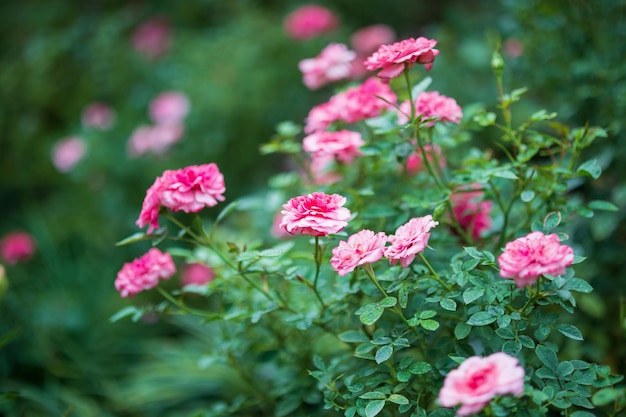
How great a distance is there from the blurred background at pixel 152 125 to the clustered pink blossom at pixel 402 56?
69 centimetres

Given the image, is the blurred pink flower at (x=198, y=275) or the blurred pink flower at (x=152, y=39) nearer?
the blurred pink flower at (x=198, y=275)

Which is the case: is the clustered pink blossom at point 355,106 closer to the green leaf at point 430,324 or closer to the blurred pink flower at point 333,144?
the blurred pink flower at point 333,144

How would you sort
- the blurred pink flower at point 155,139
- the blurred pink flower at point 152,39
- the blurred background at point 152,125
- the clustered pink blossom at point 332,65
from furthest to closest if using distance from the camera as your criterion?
1. the blurred pink flower at point 152,39
2. the blurred pink flower at point 155,139
3. the blurred background at point 152,125
4. the clustered pink blossom at point 332,65

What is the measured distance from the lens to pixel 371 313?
1.00m

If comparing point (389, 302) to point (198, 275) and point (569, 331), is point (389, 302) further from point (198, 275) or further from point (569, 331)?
point (198, 275)

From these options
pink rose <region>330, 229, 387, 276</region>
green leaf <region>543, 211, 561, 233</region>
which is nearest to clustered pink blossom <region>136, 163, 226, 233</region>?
pink rose <region>330, 229, 387, 276</region>

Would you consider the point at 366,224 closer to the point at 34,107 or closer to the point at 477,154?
the point at 477,154

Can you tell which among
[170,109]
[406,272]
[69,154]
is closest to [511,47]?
[170,109]

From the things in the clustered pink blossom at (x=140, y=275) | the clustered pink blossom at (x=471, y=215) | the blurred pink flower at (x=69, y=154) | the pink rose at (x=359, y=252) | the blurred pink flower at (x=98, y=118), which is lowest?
the blurred pink flower at (x=69, y=154)

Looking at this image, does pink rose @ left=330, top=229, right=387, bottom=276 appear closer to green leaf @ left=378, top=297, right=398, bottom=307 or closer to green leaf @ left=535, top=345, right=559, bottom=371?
green leaf @ left=378, top=297, right=398, bottom=307

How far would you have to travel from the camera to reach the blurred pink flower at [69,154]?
282 cm

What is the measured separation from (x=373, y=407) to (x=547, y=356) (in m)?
0.29

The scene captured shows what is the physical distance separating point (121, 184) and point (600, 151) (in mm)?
2021

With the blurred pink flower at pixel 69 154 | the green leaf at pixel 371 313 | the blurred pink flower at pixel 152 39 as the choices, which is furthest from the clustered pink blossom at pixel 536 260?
the blurred pink flower at pixel 152 39
